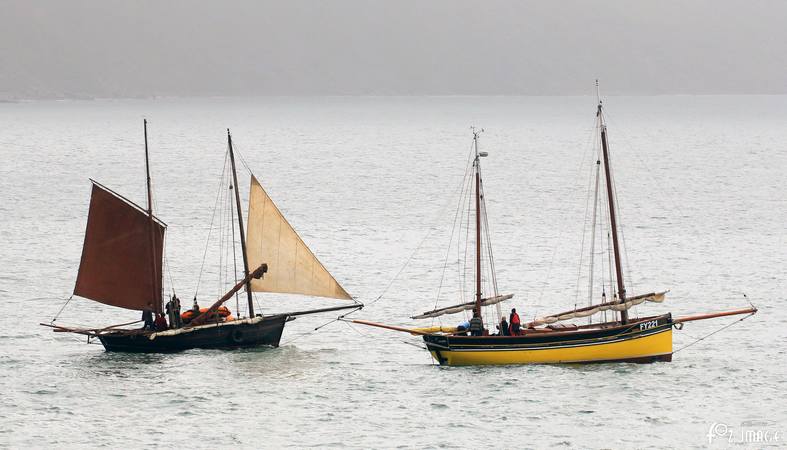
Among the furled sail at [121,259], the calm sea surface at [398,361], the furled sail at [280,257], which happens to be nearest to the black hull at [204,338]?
the calm sea surface at [398,361]

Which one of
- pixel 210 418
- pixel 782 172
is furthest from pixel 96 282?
pixel 782 172

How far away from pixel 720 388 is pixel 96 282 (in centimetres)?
2875

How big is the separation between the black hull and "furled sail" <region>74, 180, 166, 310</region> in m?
2.01

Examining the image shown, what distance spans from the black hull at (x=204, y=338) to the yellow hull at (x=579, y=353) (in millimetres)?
8767

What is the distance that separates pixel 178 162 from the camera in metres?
197

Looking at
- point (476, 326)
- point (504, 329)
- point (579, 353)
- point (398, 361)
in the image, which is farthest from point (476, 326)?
point (398, 361)

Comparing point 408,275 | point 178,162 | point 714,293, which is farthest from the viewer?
point 178,162

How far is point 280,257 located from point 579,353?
14.6 meters

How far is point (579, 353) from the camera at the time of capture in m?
57.0

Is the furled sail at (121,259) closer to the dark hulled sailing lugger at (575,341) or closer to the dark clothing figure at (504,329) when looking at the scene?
the dark hulled sailing lugger at (575,341)

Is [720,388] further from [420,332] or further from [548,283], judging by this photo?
[548,283]

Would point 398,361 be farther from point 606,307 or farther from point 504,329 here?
point 606,307

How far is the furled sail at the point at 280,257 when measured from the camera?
6069cm

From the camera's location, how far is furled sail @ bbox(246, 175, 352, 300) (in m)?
60.7
